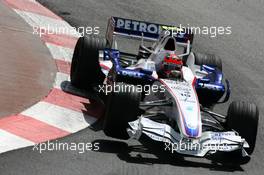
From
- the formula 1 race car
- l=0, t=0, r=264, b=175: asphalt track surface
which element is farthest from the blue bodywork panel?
l=0, t=0, r=264, b=175: asphalt track surface

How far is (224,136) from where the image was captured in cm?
948

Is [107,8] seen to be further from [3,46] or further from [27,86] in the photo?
[27,86]

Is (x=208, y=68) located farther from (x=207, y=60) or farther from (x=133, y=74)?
(x=133, y=74)

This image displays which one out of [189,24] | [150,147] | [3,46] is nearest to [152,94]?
[150,147]

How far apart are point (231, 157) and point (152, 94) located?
1.60 m

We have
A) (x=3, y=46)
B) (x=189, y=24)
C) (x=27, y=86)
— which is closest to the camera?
(x=27, y=86)

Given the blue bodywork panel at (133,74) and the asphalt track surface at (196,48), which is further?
the blue bodywork panel at (133,74)

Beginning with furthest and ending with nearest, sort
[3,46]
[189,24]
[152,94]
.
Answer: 1. [189,24]
2. [3,46]
3. [152,94]

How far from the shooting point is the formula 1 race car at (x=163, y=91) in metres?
9.39

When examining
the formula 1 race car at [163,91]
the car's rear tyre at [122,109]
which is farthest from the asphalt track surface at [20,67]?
the car's rear tyre at [122,109]

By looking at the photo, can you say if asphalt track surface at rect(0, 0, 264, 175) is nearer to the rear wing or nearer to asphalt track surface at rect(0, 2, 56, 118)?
asphalt track surface at rect(0, 2, 56, 118)

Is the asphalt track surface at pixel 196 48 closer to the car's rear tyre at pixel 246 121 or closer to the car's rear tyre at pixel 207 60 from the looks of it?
the car's rear tyre at pixel 246 121

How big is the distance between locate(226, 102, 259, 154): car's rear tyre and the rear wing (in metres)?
2.81

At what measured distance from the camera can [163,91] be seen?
10328 mm
